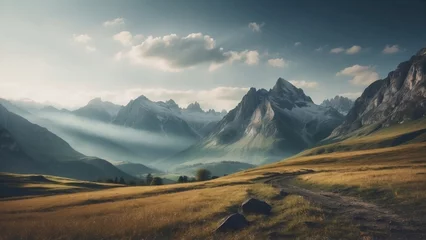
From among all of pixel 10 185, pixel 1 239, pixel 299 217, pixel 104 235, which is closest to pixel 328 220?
pixel 299 217

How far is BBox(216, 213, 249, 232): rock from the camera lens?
30.7 meters

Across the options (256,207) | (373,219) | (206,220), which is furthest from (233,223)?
(373,219)

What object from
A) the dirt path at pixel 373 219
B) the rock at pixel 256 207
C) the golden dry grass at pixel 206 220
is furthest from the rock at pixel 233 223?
the dirt path at pixel 373 219

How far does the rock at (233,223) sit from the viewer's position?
3069 cm

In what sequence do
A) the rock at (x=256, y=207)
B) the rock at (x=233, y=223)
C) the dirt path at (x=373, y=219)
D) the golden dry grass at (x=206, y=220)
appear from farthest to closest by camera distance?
the rock at (x=256, y=207), the rock at (x=233, y=223), the golden dry grass at (x=206, y=220), the dirt path at (x=373, y=219)

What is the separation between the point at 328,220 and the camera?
3019 cm

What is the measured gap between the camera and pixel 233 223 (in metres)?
31.2

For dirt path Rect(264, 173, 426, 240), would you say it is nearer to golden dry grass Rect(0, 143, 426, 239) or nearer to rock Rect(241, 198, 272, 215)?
golden dry grass Rect(0, 143, 426, 239)

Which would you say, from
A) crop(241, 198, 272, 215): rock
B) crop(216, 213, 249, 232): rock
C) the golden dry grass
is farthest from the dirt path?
crop(216, 213, 249, 232): rock

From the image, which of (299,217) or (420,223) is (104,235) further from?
(420,223)

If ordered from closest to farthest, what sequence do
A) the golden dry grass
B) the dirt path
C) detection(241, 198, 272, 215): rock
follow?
1. the dirt path
2. the golden dry grass
3. detection(241, 198, 272, 215): rock

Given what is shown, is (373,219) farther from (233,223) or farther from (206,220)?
(206,220)

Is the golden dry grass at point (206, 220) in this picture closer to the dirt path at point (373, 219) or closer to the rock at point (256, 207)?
the rock at point (256, 207)

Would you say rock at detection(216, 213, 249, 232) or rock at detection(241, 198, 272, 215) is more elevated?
rock at detection(241, 198, 272, 215)
